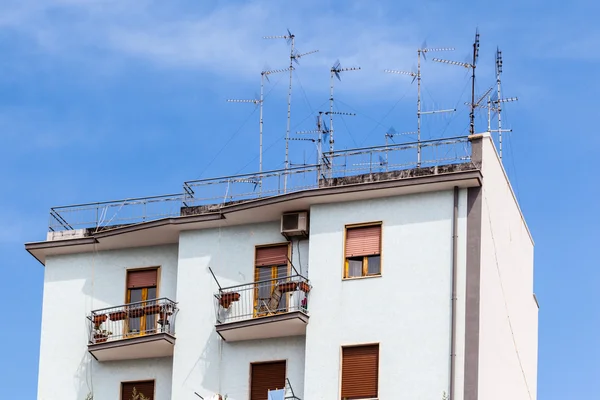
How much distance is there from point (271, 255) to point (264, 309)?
1.91 metres

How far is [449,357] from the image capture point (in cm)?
4619

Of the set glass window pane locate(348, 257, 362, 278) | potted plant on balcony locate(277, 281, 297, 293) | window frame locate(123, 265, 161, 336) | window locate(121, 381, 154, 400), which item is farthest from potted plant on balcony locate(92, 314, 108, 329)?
glass window pane locate(348, 257, 362, 278)

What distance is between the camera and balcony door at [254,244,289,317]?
49.2 metres

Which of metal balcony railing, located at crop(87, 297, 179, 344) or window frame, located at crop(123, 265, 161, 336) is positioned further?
window frame, located at crop(123, 265, 161, 336)

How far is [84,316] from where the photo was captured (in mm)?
52625

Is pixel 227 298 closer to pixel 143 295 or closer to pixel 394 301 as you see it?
pixel 143 295

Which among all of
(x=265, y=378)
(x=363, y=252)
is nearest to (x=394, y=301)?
(x=363, y=252)

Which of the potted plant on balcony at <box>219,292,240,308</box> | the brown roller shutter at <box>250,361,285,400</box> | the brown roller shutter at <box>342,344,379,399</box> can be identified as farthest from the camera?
the potted plant on balcony at <box>219,292,240,308</box>

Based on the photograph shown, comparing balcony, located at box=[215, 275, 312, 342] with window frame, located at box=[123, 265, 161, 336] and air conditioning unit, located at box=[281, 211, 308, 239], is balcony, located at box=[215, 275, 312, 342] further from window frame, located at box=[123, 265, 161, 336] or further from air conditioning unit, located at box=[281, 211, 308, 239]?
window frame, located at box=[123, 265, 161, 336]

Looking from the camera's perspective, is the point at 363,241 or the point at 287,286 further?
the point at 287,286

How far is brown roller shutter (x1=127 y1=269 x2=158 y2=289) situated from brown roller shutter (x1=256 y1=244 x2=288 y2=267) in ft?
12.7

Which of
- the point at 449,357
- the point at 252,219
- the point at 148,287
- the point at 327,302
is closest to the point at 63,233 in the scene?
the point at 148,287

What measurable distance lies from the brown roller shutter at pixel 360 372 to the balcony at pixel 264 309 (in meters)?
1.88

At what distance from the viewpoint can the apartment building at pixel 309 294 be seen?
1848 inches
